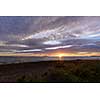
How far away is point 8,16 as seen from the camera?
10.4 ft

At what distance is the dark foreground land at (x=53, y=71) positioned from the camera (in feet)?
10.3

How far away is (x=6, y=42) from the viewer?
10.4 feet

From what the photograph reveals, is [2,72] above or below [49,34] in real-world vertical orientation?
below

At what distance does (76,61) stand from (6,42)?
0.86 meters

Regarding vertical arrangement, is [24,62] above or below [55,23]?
below

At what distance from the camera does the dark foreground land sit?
3154mm

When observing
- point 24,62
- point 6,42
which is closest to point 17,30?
point 6,42

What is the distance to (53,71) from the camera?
3168 mm
